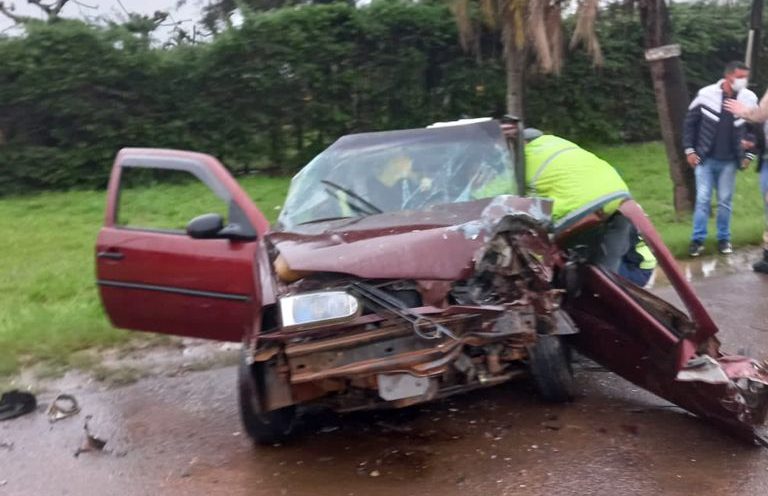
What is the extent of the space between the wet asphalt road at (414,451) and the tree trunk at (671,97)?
5.89 m

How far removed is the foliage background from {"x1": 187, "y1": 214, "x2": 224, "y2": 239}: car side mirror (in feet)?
30.9

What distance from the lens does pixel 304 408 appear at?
5.60 metres

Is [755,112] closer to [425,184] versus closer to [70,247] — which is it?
[425,184]

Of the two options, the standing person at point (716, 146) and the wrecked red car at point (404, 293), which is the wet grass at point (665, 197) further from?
the wrecked red car at point (404, 293)

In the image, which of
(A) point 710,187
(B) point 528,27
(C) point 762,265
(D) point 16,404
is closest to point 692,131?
(A) point 710,187

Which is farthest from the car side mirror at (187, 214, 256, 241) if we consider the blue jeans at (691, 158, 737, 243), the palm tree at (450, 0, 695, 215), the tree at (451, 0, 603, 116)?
the tree at (451, 0, 603, 116)

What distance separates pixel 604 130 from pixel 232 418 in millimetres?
13511

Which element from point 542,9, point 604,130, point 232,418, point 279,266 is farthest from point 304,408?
point 604,130

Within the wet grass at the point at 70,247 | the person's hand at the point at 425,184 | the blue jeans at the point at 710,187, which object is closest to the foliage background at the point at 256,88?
the wet grass at the point at 70,247

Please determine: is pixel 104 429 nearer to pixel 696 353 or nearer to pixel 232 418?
pixel 232 418

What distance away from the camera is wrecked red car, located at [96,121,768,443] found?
14.7 ft

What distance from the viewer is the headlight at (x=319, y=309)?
443cm

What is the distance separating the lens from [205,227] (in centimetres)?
566

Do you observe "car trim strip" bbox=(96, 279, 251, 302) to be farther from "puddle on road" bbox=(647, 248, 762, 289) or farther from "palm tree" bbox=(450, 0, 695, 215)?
"palm tree" bbox=(450, 0, 695, 215)
